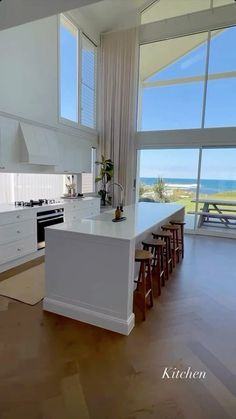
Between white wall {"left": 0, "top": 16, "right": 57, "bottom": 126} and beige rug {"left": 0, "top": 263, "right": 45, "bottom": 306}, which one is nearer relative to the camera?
beige rug {"left": 0, "top": 263, "right": 45, "bottom": 306}

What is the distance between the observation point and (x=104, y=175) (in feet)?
21.9

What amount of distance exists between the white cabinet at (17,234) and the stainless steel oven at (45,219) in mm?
114

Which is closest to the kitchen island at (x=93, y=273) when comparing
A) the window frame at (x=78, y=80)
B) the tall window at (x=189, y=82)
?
the window frame at (x=78, y=80)

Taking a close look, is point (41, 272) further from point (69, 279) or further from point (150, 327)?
point (150, 327)

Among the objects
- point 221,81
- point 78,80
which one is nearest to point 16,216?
point 78,80

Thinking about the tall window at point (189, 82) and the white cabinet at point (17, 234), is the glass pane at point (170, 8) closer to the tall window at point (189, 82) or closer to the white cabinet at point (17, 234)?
the tall window at point (189, 82)

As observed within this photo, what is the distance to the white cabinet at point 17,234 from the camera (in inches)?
142

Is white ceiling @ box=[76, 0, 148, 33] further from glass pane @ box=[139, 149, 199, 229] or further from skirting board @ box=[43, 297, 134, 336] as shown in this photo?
skirting board @ box=[43, 297, 134, 336]

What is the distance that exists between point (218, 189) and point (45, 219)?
428cm

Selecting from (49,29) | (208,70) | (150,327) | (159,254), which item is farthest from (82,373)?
(208,70)

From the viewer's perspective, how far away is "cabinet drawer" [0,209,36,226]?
3.55 meters

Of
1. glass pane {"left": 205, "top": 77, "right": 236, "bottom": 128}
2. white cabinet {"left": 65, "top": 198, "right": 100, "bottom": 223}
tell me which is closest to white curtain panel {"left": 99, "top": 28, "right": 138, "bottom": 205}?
white cabinet {"left": 65, "top": 198, "right": 100, "bottom": 223}

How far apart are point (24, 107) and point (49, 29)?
5.69ft

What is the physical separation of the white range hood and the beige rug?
1.95 m
